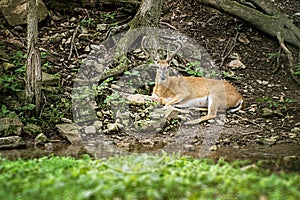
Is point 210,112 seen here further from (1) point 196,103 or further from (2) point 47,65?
(2) point 47,65

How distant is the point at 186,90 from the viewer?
32.6 ft

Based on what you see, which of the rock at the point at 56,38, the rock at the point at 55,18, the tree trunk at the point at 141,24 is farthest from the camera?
the rock at the point at 55,18

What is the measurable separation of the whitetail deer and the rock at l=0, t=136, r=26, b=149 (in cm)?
305

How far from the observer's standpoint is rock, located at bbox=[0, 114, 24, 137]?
7.64m

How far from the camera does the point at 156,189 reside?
15.0 ft

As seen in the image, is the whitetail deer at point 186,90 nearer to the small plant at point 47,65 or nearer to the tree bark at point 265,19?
the small plant at point 47,65

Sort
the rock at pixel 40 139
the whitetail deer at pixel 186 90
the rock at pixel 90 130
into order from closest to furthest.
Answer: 1. the rock at pixel 40 139
2. the rock at pixel 90 130
3. the whitetail deer at pixel 186 90

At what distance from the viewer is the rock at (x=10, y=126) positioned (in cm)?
764

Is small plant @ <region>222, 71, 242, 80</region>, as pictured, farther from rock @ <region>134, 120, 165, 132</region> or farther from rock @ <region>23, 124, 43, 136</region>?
rock @ <region>23, 124, 43, 136</region>

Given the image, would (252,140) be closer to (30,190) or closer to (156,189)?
(156,189)

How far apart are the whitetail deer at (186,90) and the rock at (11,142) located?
3.05 meters

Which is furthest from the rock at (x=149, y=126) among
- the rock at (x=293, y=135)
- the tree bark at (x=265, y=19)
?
the tree bark at (x=265, y=19)

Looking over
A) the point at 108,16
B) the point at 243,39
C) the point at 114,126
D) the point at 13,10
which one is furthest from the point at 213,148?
the point at 13,10

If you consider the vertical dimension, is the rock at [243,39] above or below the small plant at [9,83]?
above
